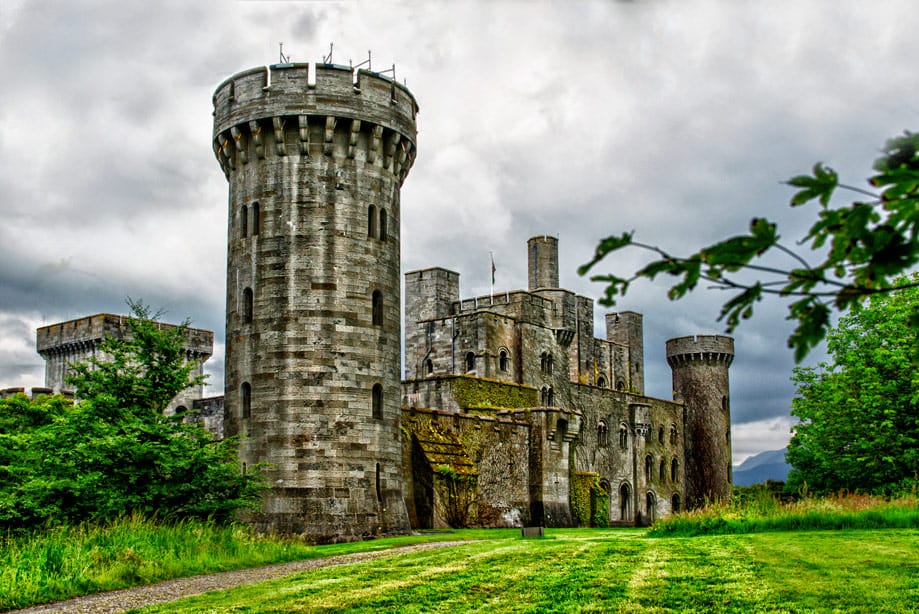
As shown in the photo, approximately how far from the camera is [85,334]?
190 feet

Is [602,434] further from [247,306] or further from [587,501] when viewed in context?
[247,306]

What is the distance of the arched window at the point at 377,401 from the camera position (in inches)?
1134

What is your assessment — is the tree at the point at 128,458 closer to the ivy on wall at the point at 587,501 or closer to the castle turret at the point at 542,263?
the ivy on wall at the point at 587,501

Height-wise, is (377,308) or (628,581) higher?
(377,308)

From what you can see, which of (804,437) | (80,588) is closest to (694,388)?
(804,437)

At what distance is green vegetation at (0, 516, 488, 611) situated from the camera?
51.1ft

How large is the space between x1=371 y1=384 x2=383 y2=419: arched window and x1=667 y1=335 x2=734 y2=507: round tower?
45.0 meters

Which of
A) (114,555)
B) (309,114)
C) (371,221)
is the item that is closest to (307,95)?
(309,114)

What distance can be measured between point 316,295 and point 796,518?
1408 centimetres

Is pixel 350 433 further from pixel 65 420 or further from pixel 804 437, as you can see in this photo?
pixel 804 437

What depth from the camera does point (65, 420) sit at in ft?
68.5

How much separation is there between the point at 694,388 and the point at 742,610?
61.7m

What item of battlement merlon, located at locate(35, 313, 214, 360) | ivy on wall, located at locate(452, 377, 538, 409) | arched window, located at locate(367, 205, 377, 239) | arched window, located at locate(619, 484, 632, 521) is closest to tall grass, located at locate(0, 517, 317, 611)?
arched window, located at locate(367, 205, 377, 239)

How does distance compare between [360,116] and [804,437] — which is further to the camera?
[804,437]
